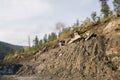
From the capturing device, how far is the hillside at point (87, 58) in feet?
231

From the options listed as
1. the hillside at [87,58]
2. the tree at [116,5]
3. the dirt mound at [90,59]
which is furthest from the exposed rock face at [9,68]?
the tree at [116,5]

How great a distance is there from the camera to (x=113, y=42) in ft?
253

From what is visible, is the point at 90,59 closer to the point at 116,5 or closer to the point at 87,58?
the point at 87,58

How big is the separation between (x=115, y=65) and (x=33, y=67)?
126ft

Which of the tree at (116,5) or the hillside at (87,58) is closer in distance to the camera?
the hillside at (87,58)

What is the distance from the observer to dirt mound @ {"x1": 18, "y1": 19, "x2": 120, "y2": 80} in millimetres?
69875

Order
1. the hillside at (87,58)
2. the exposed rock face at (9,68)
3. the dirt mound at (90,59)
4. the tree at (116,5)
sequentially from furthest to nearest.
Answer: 1. the exposed rock face at (9,68)
2. the tree at (116,5)
3. the hillside at (87,58)
4. the dirt mound at (90,59)

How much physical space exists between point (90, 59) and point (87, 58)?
1.74m

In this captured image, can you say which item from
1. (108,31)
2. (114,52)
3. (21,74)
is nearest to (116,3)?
(108,31)

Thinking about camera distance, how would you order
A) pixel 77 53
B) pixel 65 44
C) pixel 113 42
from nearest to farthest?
1. pixel 113 42
2. pixel 77 53
3. pixel 65 44

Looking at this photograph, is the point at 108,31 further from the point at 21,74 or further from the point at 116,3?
the point at 21,74

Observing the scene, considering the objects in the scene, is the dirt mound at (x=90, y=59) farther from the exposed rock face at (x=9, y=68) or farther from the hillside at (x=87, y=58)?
the exposed rock face at (x=9, y=68)

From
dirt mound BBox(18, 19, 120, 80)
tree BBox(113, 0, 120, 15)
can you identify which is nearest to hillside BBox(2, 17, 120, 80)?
dirt mound BBox(18, 19, 120, 80)

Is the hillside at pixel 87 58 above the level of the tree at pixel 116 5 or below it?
below
